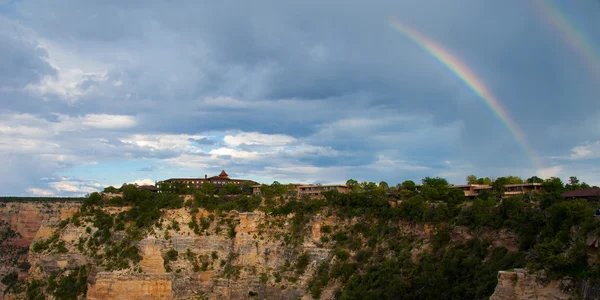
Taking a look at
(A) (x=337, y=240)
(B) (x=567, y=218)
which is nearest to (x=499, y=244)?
(B) (x=567, y=218)

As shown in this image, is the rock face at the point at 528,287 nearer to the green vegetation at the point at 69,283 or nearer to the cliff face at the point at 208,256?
the cliff face at the point at 208,256

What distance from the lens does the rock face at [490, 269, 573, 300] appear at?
27.5 metres

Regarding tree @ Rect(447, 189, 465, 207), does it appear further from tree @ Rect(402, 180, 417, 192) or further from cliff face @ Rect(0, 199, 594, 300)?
tree @ Rect(402, 180, 417, 192)

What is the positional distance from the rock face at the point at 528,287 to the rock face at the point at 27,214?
104 metres

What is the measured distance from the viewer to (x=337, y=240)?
6312 centimetres

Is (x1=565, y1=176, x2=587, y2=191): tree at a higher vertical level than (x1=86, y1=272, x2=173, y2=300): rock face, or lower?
higher

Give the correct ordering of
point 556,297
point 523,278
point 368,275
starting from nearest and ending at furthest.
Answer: point 556,297 < point 523,278 < point 368,275

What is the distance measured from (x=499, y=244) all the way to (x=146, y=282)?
132ft

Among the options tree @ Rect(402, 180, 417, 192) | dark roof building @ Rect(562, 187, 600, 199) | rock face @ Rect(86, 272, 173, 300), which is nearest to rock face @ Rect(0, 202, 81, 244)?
rock face @ Rect(86, 272, 173, 300)

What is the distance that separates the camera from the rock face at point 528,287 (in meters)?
27.5

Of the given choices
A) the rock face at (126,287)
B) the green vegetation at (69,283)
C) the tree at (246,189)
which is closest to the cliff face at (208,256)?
the rock face at (126,287)

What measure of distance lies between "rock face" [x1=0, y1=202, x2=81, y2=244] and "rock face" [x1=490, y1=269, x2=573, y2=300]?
104 meters

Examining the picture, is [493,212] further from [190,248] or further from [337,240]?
[190,248]

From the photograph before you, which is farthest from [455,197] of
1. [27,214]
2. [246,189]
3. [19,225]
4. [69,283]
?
[19,225]
